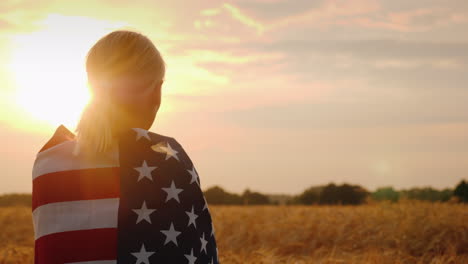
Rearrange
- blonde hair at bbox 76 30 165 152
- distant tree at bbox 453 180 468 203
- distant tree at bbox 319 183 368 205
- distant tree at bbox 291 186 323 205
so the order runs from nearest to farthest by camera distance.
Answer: blonde hair at bbox 76 30 165 152
distant tree at bbox 453 180 468 203
distant tree at bbox 319 183 368 205
distant tree at bbox 291 186 323 205

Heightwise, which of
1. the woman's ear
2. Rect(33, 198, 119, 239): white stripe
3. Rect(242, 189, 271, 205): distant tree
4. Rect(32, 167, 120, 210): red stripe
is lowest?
Rect(242, 189, 271, 205): distant tree

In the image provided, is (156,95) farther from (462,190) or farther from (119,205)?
(462,190)

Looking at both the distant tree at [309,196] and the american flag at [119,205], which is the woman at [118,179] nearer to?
the american flag at [119,205]

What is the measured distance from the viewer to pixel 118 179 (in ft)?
8.09

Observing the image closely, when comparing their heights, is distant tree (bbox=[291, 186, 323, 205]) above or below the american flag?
below

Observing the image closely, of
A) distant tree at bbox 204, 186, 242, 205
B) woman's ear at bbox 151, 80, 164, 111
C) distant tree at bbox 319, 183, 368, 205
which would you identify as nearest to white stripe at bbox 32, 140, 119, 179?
woman's ear at bbox 151, 80, 164, 111

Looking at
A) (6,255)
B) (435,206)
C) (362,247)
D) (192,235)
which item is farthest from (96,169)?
(435,206)

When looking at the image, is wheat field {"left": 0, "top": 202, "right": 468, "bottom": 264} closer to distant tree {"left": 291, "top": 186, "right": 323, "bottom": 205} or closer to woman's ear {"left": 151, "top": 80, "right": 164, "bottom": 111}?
woman's ear {"left": 151, "top": 80, "right": 164, "bottom": 111}

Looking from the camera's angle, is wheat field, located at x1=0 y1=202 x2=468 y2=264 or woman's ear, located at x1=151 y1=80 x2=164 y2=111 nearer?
woman's ear, located at x1=151 y1=80 x2=164 y2=111

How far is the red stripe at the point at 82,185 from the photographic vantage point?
2465 mm

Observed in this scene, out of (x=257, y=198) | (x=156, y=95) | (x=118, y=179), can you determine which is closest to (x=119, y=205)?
(x=118, y=179)

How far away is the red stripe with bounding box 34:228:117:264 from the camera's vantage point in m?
2.43

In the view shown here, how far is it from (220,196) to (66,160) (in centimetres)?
1965

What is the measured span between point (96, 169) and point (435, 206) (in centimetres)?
930
